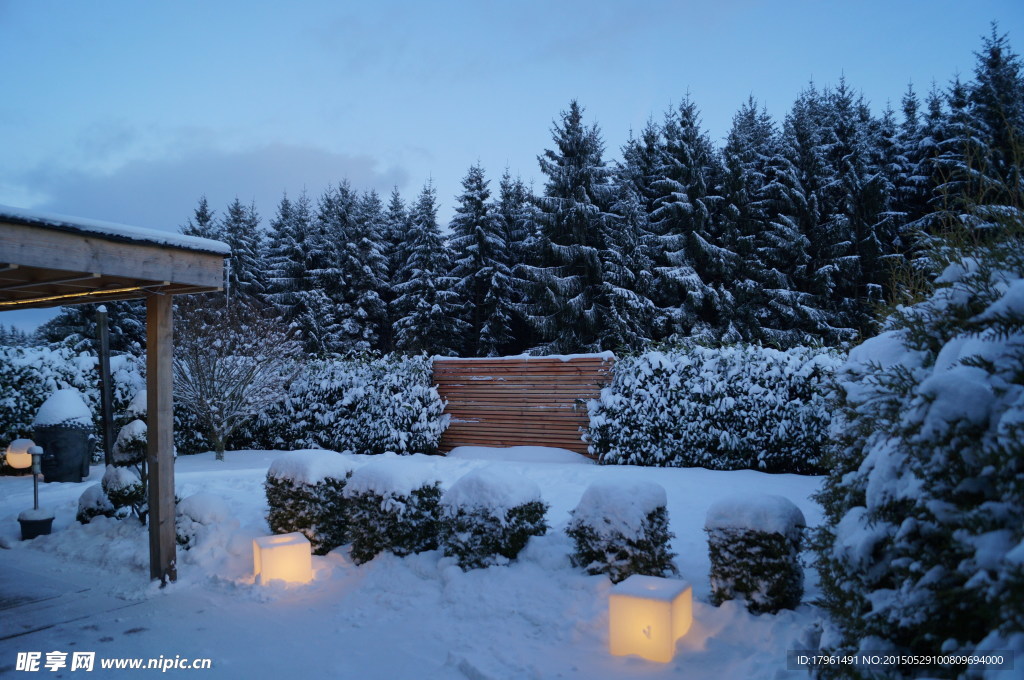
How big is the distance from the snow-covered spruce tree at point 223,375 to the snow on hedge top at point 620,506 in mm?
8185

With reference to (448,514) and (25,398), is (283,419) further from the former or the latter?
(448,514)

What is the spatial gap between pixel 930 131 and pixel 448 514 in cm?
2223

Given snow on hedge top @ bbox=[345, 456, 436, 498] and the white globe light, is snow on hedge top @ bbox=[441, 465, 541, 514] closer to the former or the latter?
snow on hedge top @ bbox=[345, 456, 436, 498]

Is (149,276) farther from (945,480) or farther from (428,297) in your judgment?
(428,297)

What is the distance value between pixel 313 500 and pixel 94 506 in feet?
9.01

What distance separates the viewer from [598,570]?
4.11 meters

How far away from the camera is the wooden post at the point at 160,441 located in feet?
15.0

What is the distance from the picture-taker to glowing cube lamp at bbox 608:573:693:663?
10.2 feet

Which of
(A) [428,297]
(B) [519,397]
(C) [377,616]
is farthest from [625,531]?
(A) [428,297]

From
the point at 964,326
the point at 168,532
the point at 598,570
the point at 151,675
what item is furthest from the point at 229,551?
the point at 964,326

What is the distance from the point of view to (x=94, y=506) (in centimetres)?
606

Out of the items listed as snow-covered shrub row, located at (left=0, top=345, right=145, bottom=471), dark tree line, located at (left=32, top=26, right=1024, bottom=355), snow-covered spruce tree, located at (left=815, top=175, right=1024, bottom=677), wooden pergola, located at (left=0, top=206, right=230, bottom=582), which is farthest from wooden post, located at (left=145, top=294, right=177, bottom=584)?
dark tree line, located at (left=32, top=26, right=1024, bottom=355)

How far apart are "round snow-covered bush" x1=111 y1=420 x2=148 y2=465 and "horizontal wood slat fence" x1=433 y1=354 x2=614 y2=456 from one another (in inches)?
208

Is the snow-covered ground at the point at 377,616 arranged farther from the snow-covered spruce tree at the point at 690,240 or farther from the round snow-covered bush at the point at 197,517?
the snow-covered spruce tree at the point at 690,240
